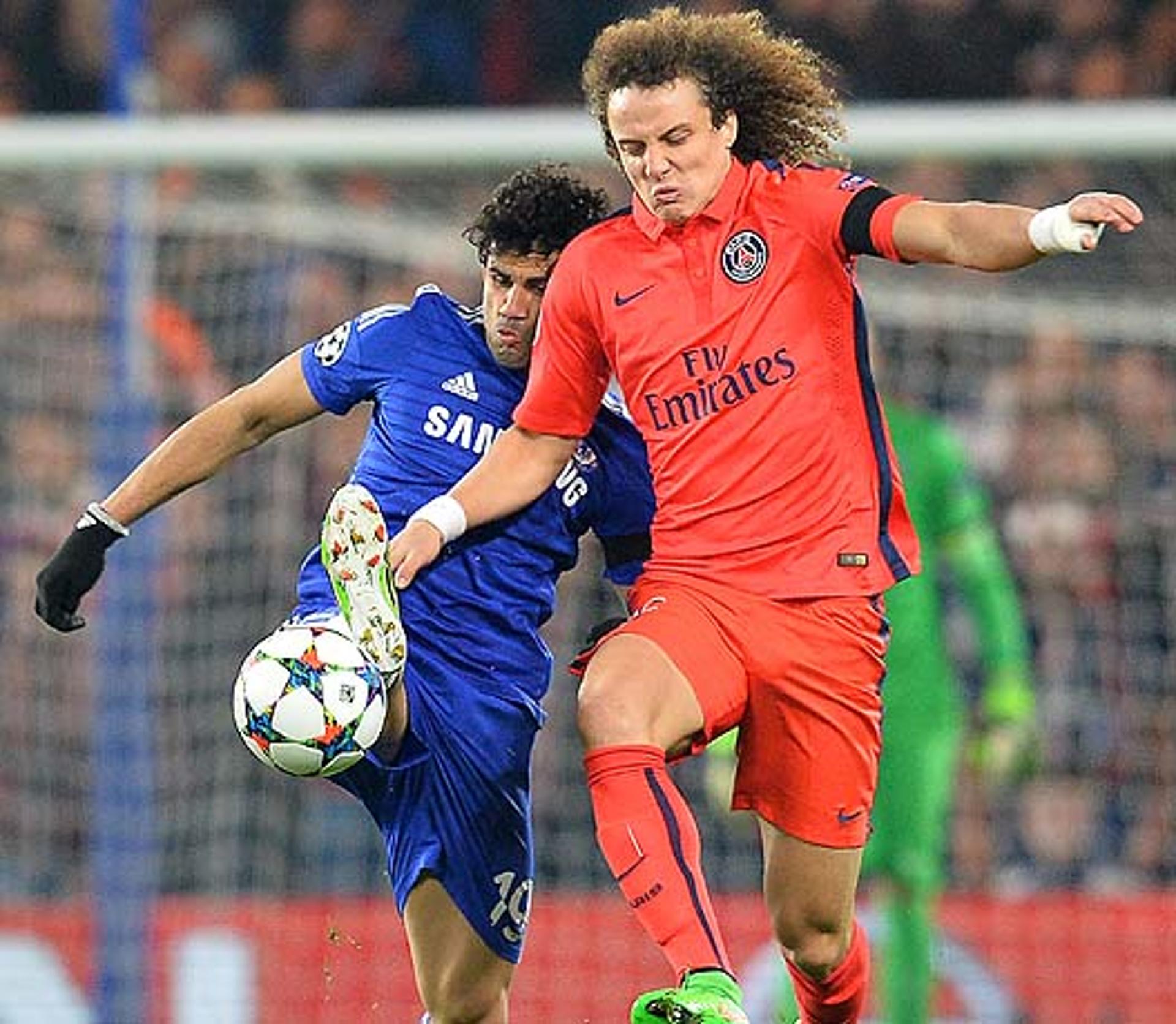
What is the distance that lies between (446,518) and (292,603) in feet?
11.8

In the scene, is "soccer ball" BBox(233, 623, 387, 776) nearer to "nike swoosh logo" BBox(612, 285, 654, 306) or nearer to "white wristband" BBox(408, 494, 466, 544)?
"white wristband" BBox(408, 494, 466, 544)

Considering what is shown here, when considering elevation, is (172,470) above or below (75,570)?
above

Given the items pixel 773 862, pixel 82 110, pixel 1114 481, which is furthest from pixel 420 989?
pixel 82 110

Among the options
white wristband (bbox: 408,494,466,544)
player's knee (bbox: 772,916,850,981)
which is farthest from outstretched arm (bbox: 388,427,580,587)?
player's knee (bbox: 772,916,850,981)

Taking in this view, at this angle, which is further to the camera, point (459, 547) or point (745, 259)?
point (459, 547)

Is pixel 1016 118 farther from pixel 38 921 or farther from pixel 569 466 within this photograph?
pixel 38 921

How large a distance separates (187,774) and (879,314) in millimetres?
2784

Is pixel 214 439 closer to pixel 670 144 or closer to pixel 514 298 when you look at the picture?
pixel 514 298

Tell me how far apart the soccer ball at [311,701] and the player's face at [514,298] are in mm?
774

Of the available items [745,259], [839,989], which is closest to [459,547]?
[745,259]

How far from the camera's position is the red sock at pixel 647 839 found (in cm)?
510

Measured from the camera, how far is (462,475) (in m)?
5.80

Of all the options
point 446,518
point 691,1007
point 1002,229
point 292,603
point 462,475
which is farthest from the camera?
point 292,603

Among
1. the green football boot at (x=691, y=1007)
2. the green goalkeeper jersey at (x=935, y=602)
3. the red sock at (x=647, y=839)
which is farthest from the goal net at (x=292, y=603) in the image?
the green football boot at (x=691, y=1007)
